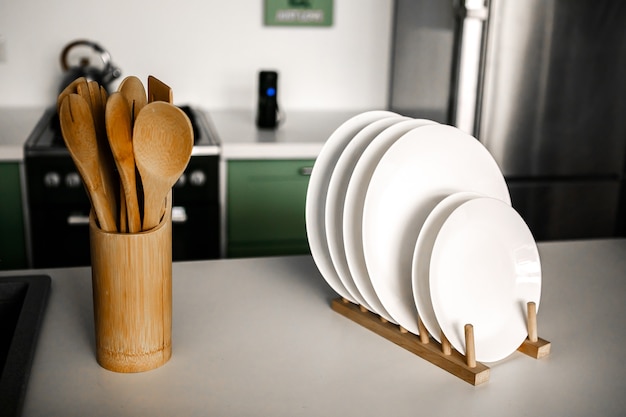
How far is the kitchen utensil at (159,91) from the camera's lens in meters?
0.99

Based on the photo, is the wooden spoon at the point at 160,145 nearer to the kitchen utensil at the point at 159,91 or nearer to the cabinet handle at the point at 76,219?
the kitchen utensil at the point at 159,91

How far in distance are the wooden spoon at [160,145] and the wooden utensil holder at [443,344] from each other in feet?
1.36

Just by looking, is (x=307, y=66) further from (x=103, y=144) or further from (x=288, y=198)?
(x=103, y=144)

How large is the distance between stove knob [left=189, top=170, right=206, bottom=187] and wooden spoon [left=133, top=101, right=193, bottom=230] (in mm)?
1449

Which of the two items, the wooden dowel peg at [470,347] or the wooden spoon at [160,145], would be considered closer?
the wooden spoon at [160,145]

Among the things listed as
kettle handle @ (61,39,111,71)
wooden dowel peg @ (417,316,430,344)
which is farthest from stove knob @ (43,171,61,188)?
wooden dowel peg @ (417,316,430,344)

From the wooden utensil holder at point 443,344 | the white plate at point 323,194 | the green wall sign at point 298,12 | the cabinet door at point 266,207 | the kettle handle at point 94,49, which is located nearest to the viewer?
the wooden utensil holder at point 443,344

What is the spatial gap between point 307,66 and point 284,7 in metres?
0.26

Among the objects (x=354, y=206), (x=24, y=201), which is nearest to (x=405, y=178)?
(x=354, y=206)

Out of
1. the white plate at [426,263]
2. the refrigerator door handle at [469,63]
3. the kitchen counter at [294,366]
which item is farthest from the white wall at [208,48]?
the white plate at [426,263]

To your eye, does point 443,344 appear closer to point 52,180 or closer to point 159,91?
point 159,91

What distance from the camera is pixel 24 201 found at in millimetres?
2352

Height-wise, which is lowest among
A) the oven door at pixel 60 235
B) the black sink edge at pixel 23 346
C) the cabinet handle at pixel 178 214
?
the oven door at pixel 60 235

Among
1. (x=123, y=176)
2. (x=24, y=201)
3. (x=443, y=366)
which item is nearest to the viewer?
(x=123, y=176)
